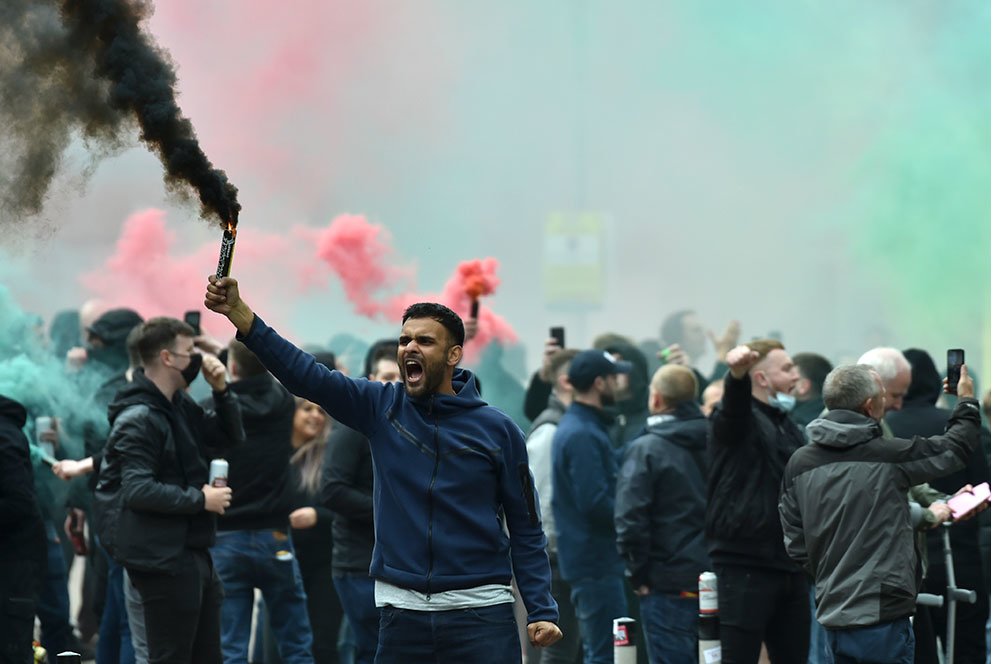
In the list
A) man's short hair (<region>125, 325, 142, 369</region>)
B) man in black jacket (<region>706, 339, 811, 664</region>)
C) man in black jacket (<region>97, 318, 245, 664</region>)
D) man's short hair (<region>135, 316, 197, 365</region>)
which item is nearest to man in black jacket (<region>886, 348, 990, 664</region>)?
man in black jacket (<region>706, 339, 811, 664</region>)

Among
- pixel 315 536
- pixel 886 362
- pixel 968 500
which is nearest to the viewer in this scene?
pixel 968 500

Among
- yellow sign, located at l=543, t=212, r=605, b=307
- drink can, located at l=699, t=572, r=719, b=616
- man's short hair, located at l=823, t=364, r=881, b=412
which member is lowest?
drink can, located at l=699, t=572, r=719, b=616

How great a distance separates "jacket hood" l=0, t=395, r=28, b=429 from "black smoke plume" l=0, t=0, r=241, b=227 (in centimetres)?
88

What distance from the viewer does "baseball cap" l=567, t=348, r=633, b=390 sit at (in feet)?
26.8

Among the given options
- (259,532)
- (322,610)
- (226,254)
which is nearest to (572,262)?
(322,610)

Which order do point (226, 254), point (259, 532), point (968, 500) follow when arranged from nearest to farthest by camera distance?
point (226, 254), point (968, 500), point (259, 532)

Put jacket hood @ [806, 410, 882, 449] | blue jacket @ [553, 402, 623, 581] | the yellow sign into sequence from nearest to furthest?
1. jacket hood @ [806, 410, 882, 449]
2. blue jacket @ [553, 402, 623, 581]
3. the yellow sign

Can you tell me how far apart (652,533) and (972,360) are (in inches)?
571

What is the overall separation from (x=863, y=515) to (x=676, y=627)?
1593mm

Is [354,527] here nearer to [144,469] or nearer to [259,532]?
[259,532]

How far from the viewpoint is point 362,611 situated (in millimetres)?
7398

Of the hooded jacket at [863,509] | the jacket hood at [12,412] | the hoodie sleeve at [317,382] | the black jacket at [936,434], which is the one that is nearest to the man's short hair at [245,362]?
the jacket hood at [12,412]

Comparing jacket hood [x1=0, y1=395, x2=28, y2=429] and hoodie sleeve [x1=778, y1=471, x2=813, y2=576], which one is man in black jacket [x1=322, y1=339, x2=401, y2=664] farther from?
hoodie sleeve [x1=778, y1=471, x2=813, y2=576]

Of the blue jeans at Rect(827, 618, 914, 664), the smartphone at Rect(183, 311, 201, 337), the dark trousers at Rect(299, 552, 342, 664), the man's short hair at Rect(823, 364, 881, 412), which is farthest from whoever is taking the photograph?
the dark trousers at Rect(299, 552, 342, 664)
